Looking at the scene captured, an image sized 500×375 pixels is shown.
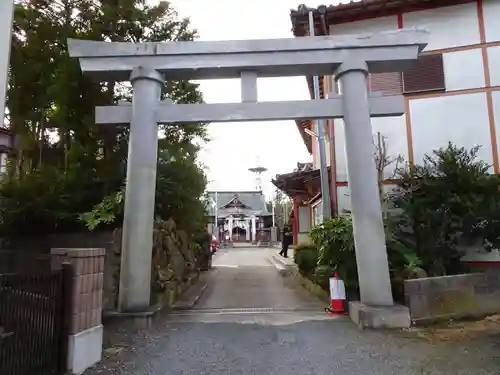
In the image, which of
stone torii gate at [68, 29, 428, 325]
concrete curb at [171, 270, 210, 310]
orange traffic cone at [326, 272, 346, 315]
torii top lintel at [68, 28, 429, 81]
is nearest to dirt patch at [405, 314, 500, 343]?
orange traffic cone at [326, 272, 346, 315]

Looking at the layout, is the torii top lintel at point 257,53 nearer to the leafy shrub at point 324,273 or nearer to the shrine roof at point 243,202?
the leafy shrub at point 324,273

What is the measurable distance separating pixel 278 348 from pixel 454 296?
367 centimetres

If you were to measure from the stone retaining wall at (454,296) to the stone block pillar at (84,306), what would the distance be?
5014 mm

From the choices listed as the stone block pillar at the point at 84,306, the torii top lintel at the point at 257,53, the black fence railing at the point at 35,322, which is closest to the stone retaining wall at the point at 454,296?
the torii top lintel at the point at 257,53

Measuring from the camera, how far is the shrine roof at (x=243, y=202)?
48.3 m

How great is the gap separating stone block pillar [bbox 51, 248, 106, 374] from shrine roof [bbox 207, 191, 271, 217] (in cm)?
4056

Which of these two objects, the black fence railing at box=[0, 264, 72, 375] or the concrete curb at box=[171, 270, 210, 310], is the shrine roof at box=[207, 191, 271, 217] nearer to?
the concrete curb at box=[171, 270, 210, 310]

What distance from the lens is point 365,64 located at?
744 cm

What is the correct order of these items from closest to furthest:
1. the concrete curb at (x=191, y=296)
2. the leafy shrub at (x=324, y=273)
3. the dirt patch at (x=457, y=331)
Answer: the dirt patch at (x=457, y=331) < the leafy shrub at (x=324, y=273) < the concrete curb at (x=191, y=296)

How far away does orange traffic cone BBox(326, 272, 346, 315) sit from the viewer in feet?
25.1

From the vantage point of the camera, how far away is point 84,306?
4762 millimetres

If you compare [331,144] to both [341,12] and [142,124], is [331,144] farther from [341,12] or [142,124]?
[142,124]

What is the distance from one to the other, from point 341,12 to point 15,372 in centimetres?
1040

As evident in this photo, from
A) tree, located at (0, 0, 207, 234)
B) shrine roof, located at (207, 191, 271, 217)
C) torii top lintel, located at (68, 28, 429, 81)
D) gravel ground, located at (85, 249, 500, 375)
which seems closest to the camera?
gravel ground, located at (85, 249, 500, 375)
